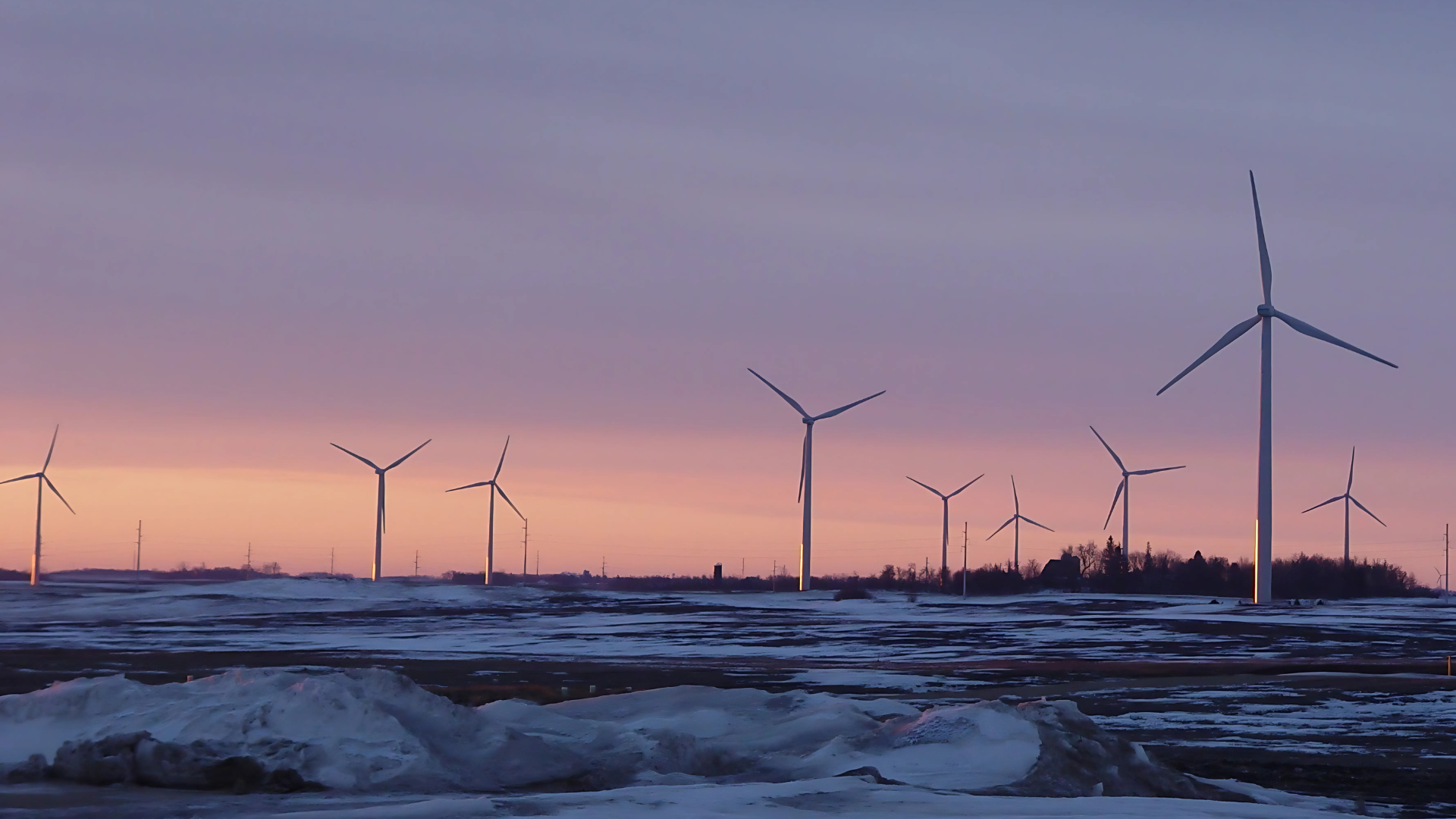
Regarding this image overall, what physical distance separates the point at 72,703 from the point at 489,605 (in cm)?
9120

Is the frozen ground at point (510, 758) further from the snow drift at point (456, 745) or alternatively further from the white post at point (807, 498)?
the white post at point (807, 498)

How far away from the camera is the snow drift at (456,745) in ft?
66.7

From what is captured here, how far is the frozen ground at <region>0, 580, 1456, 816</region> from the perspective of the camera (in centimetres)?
2469

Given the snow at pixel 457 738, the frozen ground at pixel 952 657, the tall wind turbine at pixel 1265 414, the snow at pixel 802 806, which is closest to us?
the snow at pixel 802 806

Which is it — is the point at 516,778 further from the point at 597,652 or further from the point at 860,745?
the point at 597,652

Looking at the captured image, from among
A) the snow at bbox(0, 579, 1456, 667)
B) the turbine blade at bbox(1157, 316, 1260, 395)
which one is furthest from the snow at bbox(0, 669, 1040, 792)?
the turbine blade at bbox(1157, 316, 1260, 395)

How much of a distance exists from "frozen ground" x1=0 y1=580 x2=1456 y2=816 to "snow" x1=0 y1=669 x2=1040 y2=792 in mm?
2433

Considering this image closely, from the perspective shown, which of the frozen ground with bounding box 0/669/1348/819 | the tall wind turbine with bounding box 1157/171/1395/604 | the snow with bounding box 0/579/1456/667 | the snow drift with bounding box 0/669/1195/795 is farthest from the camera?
the tall wind turbine with bounding box 1157/171/1395/604

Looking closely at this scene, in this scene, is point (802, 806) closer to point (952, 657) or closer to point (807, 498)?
point (952, 657)

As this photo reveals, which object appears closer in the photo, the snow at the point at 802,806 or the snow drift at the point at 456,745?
the snow at the point at 802,806

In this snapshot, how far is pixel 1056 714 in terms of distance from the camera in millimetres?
22125

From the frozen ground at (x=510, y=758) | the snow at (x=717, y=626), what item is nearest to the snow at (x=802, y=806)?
the frozen ground at (x=510, y=758)

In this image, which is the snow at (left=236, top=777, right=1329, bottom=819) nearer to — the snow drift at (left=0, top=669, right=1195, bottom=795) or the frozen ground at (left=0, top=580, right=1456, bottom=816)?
the frozen ground at (left=0, top=580, right=1456, bottom=816)

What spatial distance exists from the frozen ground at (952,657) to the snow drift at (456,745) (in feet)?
6.97
